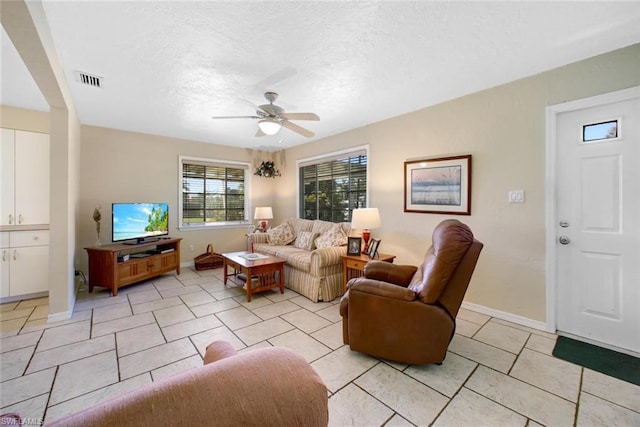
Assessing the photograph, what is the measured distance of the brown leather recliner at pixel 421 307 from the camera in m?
1.84

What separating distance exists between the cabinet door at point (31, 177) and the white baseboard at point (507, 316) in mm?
5475

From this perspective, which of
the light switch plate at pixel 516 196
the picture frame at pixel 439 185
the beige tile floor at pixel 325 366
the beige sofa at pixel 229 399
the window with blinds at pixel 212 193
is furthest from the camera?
the window with blinds at pixel 212 193

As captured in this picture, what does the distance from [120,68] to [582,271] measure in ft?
15.3

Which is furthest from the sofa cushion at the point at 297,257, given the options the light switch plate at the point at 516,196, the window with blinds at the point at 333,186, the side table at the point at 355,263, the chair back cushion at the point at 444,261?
the light switch plate at the point at 516,196

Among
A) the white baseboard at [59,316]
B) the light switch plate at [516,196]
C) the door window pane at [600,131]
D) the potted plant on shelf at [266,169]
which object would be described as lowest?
the white baseboard at [59,316]

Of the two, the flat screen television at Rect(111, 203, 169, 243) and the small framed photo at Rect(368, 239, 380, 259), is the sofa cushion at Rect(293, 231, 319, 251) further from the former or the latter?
the flat screen television at Rect(111, 203, 169, 243)

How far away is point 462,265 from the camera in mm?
1859

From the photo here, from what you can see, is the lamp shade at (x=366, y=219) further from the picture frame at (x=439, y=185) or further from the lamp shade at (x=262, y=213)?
the lamp shade at (x=262, y=213)

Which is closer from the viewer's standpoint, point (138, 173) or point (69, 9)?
point (69, 9)

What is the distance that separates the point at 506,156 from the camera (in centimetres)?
274

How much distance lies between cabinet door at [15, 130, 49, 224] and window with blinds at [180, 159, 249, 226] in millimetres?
1876

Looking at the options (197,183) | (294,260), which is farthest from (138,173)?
(294,260)

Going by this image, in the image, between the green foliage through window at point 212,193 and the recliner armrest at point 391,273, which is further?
the green foliage through window at point 212,193

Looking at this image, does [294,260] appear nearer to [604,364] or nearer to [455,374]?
[455,374]
